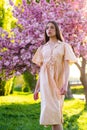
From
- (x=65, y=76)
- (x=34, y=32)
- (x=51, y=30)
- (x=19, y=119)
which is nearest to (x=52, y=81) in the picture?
(x=65, y=76)

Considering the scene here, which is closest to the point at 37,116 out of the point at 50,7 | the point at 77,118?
the point at 77,118

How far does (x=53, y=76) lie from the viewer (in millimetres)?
6445

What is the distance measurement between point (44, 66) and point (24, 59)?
6151mm

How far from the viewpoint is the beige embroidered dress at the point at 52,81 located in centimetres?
632

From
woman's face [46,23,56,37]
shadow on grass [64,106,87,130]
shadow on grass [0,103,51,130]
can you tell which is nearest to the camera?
woman's face [46,23,56,37]

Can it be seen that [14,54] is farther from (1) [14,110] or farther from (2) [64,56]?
(2) [64,56]

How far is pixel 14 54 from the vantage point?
13.2 metres

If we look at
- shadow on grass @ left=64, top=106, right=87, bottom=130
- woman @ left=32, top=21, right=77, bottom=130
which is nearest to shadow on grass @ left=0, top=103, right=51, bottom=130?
shadow on grass @ left=64, top=106, right=87, bottom=130

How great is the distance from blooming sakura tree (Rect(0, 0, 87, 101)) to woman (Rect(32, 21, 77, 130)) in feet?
19.1

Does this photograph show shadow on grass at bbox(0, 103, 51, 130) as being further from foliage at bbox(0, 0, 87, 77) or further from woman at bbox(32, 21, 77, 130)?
woman at bbox(32, 21, 77, 130)

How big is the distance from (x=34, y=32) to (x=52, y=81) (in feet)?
20.7

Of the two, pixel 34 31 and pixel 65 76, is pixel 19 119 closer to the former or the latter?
pixel 34 31

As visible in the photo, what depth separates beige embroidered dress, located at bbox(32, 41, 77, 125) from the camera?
6324 mm

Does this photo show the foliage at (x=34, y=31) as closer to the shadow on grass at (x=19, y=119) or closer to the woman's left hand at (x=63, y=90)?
the shadow on grass at (x=19, y=119)
